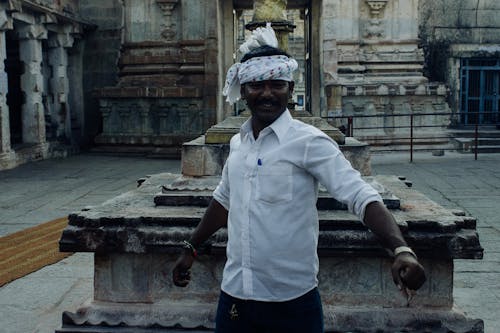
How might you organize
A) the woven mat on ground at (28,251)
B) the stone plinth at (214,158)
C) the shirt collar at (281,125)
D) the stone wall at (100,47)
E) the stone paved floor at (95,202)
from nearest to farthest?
the shirt collar at (281,125)
the stone paved floor at (95,202)
the stone plinth at (214,158)
the woven mat on ground at (28,251)
the stone wall at (100,47)

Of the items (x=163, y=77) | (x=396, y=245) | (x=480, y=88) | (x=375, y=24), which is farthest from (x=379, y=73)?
(x=396, y=245)

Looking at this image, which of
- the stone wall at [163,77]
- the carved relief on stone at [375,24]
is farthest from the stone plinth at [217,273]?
the carved relief on stone at [375,24]

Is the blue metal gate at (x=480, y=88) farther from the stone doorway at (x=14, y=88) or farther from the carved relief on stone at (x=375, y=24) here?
the stone doorway at (x=14, y=88)

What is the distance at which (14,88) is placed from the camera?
1455cm

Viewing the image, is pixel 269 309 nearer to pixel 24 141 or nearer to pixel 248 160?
pixel 248 160

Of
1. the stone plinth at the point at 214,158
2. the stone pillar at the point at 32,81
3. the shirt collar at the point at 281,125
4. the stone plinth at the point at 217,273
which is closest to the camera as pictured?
the shirt collar at the point at 281,125

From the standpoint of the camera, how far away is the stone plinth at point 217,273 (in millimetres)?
3285

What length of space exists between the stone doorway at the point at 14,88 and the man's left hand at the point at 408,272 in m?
12.9

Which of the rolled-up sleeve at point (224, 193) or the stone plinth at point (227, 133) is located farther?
the stone plinth at point (227, 133)

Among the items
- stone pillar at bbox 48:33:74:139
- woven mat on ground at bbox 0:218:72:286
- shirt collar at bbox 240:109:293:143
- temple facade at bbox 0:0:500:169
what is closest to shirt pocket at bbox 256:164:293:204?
shirt collar at bbox 240:109:293:143

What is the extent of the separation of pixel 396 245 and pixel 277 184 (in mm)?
448

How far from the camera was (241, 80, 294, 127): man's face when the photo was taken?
232 cm

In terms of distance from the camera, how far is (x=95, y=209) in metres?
3.76

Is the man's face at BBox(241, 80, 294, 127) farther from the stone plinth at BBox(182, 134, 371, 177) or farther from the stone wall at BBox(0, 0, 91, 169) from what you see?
the stone wall at BBox(0, 0, 91, 169)
